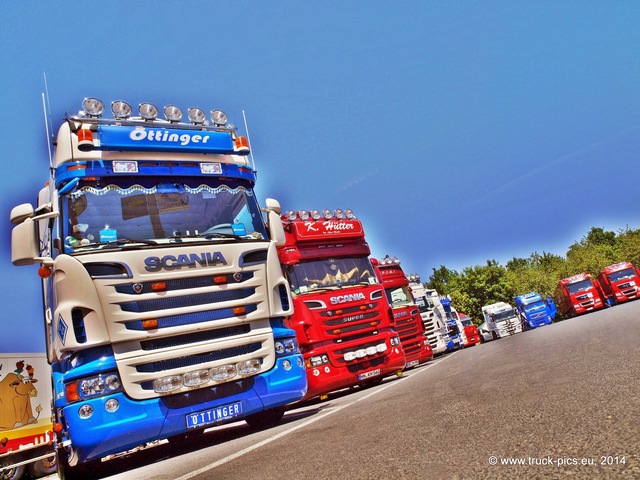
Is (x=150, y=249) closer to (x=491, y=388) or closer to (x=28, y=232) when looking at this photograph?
(x=28, y=232)

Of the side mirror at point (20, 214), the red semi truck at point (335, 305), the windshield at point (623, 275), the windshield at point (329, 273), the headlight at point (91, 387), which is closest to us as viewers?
the headlight at point (91, 387)

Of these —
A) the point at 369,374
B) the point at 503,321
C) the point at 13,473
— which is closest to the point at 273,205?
the point at 369,374

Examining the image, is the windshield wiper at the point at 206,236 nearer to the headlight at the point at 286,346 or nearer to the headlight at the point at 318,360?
the headlight at the point at 286,346

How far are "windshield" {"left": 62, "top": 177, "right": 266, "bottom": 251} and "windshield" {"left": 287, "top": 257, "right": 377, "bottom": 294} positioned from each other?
3852 mm

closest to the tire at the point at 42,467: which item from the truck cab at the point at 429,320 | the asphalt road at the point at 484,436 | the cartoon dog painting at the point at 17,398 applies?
the cartoon dog painting at the point at 17,398

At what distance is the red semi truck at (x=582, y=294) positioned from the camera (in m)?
34.8

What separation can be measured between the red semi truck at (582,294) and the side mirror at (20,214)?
119ft

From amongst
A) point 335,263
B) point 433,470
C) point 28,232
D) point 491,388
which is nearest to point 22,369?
point 335,263

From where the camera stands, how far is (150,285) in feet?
18.6

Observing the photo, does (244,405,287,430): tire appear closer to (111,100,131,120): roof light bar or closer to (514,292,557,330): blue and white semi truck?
(111,100,131,120): roof light bar

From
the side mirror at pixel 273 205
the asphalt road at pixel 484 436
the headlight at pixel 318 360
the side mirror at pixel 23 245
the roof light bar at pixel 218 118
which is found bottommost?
the asphalt road at pixel 484 436

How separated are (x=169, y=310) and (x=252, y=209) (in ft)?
6.66

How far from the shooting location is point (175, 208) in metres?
6.50

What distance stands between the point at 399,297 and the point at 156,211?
11347 mm
